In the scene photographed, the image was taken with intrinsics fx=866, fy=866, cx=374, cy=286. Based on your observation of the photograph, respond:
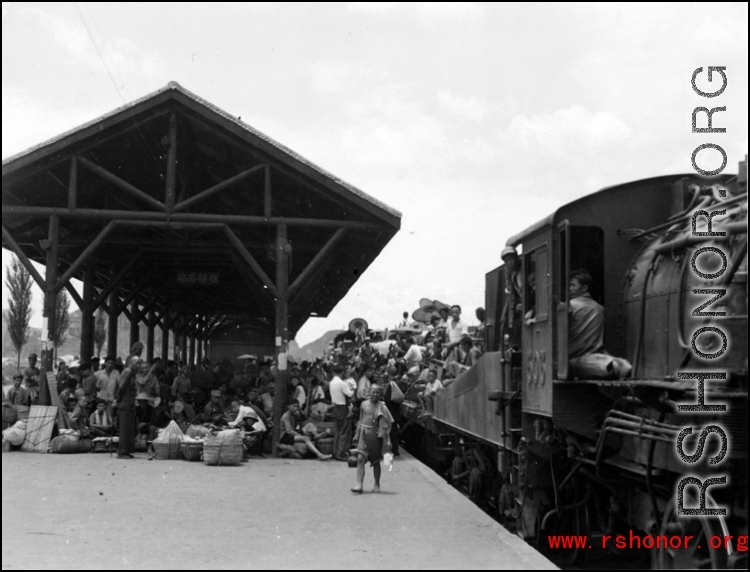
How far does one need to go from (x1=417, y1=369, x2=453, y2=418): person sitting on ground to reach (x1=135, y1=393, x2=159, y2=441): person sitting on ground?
455 cm

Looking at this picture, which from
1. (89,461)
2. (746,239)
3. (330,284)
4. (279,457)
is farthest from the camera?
(330,284)

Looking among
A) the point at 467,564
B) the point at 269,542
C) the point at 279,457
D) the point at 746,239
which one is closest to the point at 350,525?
the point at 269,542

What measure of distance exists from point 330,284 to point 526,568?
57.8 ft

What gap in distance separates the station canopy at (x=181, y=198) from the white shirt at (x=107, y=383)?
2.00 metres

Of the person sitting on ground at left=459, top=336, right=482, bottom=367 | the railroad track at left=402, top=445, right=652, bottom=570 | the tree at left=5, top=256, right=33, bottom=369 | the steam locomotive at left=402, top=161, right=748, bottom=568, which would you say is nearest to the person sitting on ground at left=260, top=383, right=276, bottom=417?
the person sitting on ground at left=459, top=336, right=482, bottom=367

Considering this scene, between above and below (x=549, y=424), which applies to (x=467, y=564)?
below

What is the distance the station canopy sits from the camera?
13.8m

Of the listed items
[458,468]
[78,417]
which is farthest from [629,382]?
[78,417]

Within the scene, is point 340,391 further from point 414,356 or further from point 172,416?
point 414,356

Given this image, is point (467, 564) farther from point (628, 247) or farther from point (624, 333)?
point (628, 247)

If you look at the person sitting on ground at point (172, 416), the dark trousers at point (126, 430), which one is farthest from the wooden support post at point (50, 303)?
the person sitting on ground at point (172, 416)

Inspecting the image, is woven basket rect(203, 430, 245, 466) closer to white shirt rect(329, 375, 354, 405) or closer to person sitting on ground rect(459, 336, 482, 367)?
white shirt rect(329, 375, 354, 405)

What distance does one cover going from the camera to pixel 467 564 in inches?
253

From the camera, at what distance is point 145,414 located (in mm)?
14906
